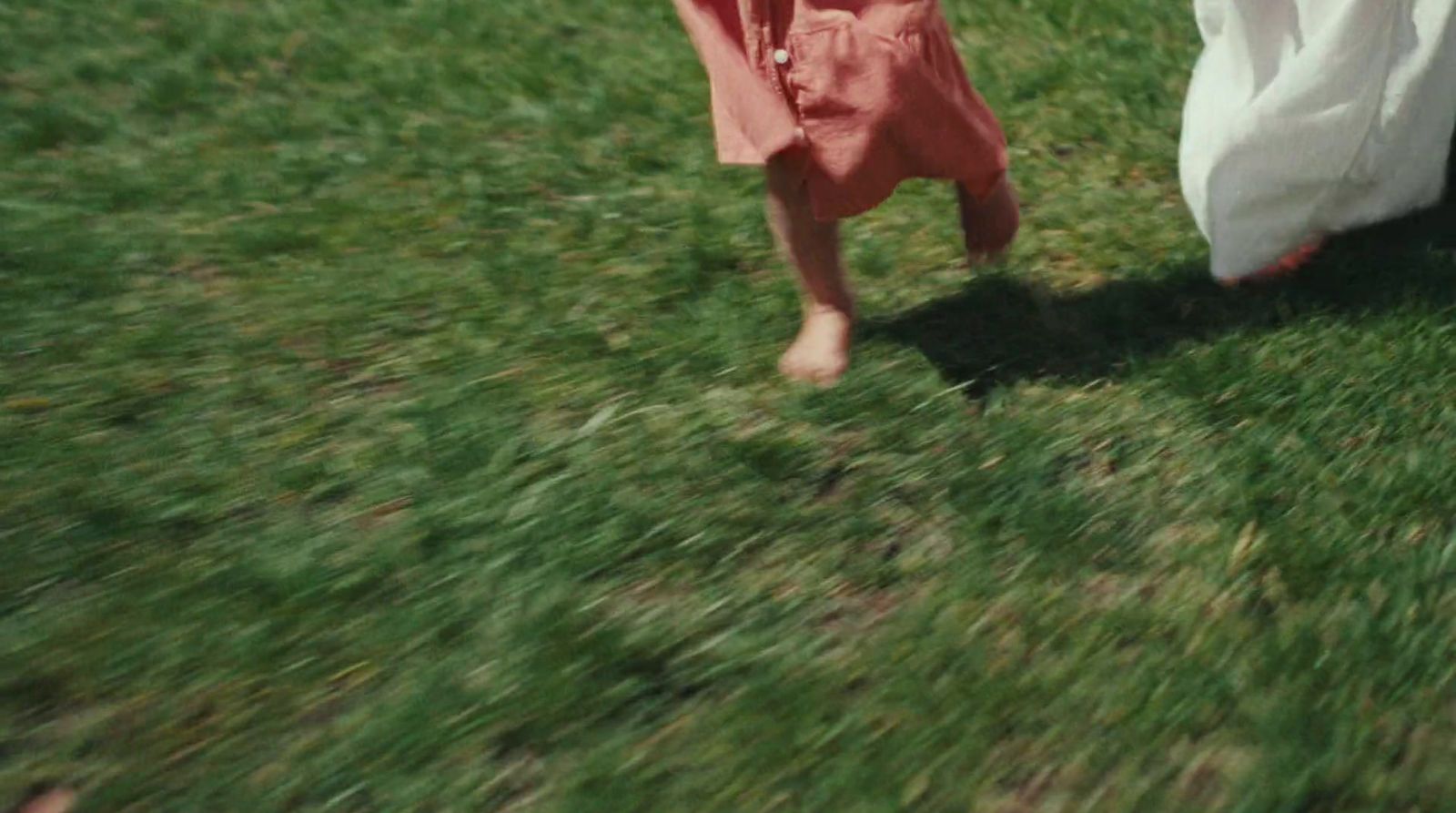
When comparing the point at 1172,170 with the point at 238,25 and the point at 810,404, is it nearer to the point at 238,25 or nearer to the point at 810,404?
the point at 810,404

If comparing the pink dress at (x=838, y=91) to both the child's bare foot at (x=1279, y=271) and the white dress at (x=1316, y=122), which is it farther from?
the child's bare foot at (x=1279, y=271)

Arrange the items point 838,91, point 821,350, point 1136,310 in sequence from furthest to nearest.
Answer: point 1136,310, point 821,350, point 838,91

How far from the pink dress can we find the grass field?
355mm

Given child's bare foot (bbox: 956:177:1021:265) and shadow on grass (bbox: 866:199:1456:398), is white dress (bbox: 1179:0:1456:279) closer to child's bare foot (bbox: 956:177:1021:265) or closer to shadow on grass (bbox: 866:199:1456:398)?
shadow on grass (bbox: 866:199:1456:398)

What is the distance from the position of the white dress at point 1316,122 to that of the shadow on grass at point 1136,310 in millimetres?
94

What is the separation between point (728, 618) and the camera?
1.84 m

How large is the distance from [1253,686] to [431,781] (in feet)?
3.17

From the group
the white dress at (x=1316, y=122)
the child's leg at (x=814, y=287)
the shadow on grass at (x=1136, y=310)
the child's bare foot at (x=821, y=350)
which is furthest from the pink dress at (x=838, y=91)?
the white dress at (x=1316, y=122)

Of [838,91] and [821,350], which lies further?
[821,350]

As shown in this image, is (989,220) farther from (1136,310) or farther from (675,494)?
(675,494)

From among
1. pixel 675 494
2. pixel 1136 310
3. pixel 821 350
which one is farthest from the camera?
pixel 1136 310

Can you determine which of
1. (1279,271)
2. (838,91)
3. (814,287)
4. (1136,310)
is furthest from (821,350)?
(1279,271)

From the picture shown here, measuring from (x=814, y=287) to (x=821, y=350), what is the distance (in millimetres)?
115

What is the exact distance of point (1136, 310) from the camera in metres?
2.65
